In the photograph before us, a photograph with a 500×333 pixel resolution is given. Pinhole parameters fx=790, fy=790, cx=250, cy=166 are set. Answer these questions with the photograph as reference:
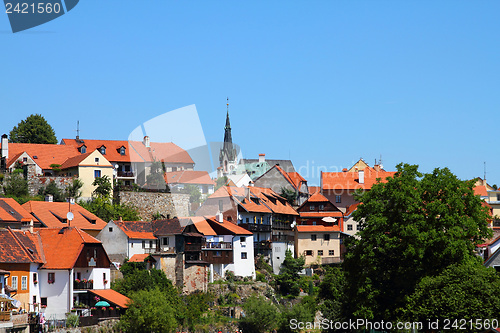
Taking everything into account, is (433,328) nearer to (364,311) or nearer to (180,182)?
(364,311)

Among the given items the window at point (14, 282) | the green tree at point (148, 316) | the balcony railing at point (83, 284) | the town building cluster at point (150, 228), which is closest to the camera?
the window at point (14, 282)

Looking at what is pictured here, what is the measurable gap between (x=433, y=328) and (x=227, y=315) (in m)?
25.6

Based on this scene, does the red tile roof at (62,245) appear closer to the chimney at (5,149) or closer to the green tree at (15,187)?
the green tree at (15,187)

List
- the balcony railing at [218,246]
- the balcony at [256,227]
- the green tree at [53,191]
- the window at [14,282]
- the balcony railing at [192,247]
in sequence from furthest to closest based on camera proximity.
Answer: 1. the balcony at [256,227]
2. the green tree at [53,191]
3. the balcony railing at [218,246]
4. the balcony railing at [192,247]
5. the window at [14,282]

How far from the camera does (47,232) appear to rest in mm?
58594

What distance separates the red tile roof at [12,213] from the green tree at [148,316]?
13.3m

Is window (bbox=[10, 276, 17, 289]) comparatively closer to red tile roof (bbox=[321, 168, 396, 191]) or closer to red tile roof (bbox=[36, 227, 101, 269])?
red tile roof (bbox=[36, 227, 101, 269])

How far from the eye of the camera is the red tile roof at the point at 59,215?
222 ft

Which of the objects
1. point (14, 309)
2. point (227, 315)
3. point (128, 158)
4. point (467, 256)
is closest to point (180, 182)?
point (128, 158)

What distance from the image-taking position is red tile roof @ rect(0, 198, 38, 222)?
61719 mm

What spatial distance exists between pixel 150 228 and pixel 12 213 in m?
12.8

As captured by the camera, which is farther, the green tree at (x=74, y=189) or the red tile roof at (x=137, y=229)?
the green tree at (x=74, y=189)

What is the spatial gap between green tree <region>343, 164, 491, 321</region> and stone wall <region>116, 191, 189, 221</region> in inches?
1414

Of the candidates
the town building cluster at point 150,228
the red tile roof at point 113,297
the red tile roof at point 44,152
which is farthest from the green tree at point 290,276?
the red tile roof at point 44,152
